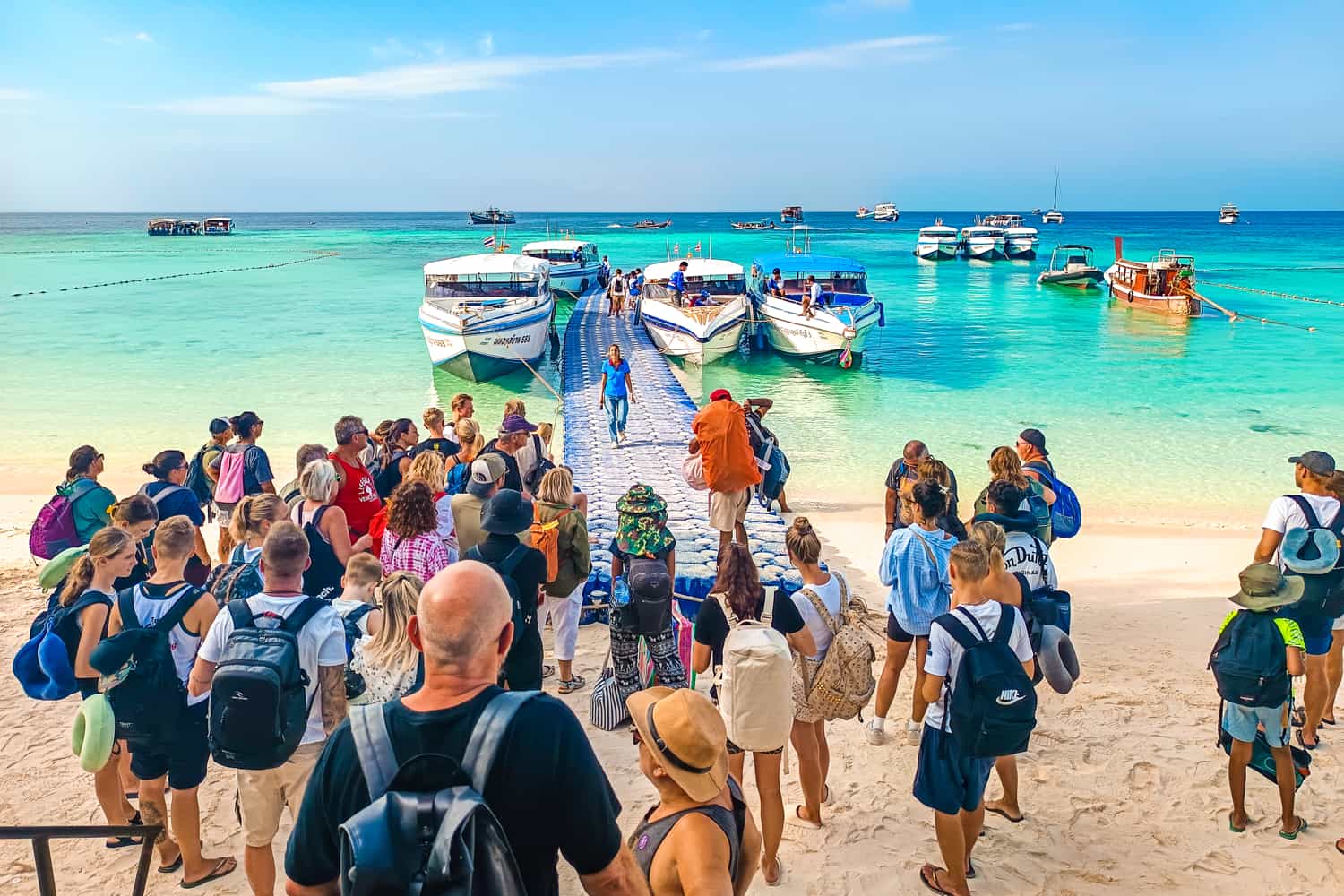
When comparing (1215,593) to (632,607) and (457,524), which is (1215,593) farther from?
(457,524)

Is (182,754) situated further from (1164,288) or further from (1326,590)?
(1164,288)

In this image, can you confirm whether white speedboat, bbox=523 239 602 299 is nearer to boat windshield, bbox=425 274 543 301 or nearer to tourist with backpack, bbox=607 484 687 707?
boat windshield, bbox=425 274 543 301

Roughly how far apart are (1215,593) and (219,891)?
8617 millimetres

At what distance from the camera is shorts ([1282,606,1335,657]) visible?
475 cm

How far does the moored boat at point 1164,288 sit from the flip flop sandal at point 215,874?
3629 centimetres

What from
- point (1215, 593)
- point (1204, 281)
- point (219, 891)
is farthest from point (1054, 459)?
point (1204, 281)

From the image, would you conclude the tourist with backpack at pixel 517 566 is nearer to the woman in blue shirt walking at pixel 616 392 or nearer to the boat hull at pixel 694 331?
the woman in blue shirt walking at pixel 616 392

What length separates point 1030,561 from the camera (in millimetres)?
4883

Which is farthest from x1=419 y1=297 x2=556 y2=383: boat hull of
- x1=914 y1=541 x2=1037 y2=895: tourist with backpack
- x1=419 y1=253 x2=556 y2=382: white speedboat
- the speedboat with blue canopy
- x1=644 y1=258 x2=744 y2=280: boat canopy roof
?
x1=914 y1=541 x2=1037 y2=895: tourist with backpack

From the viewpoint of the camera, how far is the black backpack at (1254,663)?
406cm

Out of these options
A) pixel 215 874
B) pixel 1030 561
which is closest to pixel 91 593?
pixel 215 874

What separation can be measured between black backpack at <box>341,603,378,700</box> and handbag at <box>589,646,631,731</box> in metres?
1.48

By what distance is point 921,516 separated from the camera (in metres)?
5.08

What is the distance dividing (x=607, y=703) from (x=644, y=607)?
63cm
